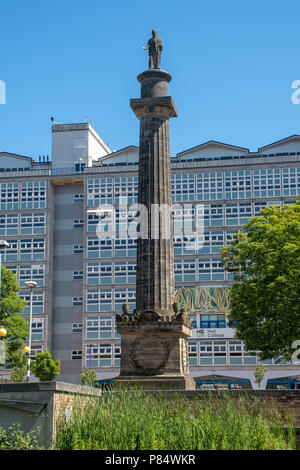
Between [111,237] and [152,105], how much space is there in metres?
55.9

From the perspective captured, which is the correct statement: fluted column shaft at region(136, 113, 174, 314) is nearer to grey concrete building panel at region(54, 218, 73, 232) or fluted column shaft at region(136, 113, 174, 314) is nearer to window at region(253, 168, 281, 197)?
window at region(253, 168, 281, 197)

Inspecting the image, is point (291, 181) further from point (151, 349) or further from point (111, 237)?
point (151, 349)

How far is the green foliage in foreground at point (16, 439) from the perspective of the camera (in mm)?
18594

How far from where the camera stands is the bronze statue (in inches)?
1431

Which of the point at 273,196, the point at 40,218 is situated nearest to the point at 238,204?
the point at 273,196

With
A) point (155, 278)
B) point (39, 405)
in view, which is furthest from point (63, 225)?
point (39, 405)

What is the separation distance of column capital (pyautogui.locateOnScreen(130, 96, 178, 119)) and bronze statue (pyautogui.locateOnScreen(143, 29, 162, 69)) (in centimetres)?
222

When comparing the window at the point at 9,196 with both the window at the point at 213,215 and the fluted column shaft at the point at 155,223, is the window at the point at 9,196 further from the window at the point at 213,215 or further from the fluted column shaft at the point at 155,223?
the fluted column shaft at the point at 155,223

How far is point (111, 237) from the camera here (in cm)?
9038

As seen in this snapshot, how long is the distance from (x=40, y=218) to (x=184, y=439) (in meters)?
77.4

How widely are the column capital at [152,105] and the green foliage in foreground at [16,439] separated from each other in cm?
1938

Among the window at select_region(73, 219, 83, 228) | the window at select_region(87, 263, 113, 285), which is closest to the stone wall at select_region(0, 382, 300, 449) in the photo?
the window at select_region(87, 263, 113, 285)

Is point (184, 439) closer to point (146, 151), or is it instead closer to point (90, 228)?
point (146, 151)

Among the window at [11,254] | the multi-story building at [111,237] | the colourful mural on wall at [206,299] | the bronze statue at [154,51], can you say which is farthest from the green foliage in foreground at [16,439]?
the window at [11,254]
